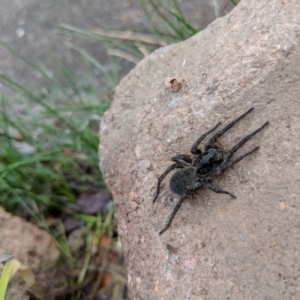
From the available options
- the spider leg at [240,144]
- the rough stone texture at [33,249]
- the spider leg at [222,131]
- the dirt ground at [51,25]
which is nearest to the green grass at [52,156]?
the rough stone texture at [33,249]

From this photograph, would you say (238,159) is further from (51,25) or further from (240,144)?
(51,25)

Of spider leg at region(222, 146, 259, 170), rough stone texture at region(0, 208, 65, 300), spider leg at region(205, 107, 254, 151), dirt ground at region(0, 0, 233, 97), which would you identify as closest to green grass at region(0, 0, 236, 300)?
rough stone texture at region(0, 208, 65, 300)

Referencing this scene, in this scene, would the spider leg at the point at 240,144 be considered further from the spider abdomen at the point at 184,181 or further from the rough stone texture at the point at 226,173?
the spider abdomen at the point at 184,181

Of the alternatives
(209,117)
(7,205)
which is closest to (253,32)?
(209,117)

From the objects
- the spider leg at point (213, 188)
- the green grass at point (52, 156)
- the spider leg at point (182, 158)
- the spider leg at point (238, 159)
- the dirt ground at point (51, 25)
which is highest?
the dirt ground at point (51, 25)

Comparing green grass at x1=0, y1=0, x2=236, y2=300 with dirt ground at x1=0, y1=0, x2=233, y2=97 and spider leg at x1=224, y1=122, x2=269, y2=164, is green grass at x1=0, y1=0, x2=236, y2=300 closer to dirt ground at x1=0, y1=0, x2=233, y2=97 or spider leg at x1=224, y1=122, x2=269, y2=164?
dirt ground at x1=0, y1=0, x2=233, y2=97

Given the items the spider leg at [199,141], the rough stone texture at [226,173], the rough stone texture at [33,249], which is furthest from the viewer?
the rough stone texture at [33,249]
